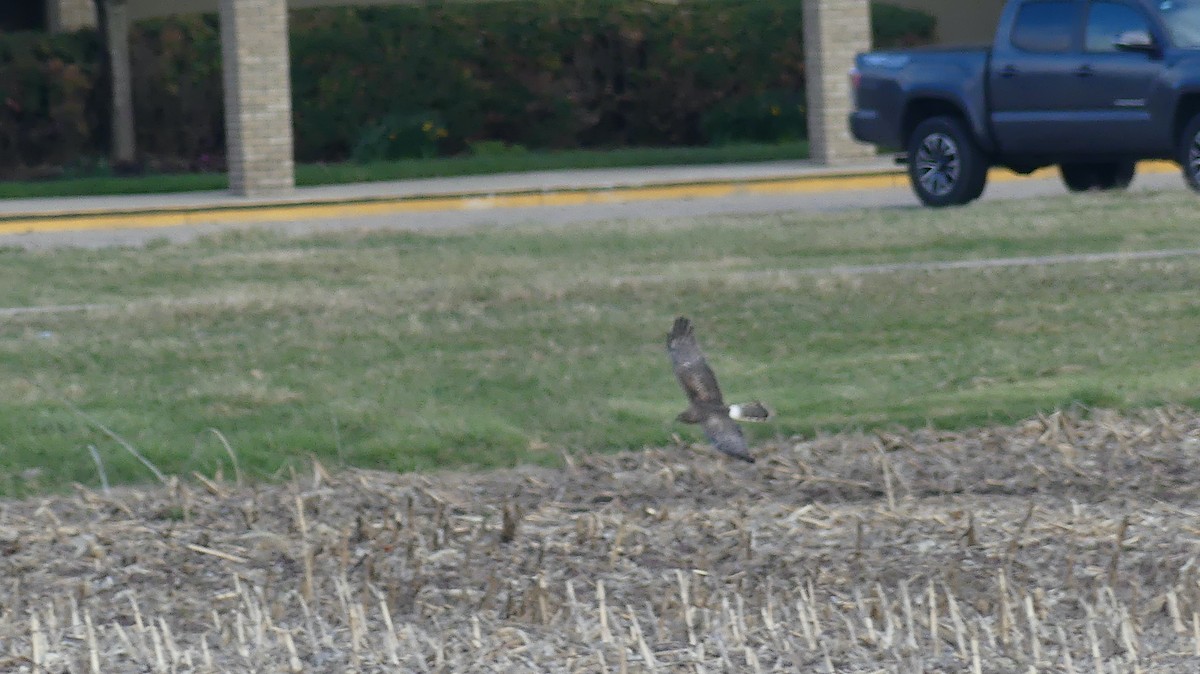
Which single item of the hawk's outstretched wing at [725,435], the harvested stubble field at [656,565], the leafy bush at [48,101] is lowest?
the harvested stubble field at [656,565]

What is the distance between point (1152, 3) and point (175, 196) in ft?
30.5

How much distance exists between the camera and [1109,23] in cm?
1571

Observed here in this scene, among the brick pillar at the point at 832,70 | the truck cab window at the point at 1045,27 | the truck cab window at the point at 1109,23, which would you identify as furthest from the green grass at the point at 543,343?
the brick pillar at the point at 832,70

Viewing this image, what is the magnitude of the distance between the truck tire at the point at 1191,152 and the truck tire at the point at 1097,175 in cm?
192

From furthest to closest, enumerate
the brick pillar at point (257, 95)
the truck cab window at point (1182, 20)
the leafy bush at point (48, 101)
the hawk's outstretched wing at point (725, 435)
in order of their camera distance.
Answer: the leafy bush at point (48, 101) < the brick pillar at point (257, 95) < the truck cab window at point (1182, 20) < the hawk's outstretched wing at point (725, 435)

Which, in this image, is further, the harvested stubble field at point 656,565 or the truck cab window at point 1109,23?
the truck cab window at point 1109,23

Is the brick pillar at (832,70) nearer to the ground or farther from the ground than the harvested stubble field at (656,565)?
farther from the ground

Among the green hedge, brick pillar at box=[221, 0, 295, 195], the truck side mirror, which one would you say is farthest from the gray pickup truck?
the green hedge

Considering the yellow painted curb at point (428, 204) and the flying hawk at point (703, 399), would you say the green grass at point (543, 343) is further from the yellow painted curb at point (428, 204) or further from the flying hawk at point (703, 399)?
the yellow painted curb at point (428, 204)

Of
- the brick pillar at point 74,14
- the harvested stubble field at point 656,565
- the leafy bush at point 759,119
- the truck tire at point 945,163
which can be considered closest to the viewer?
the harvested stubble field at point 656,565

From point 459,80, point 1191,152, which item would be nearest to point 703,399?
point 1191,152

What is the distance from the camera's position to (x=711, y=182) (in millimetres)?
19188

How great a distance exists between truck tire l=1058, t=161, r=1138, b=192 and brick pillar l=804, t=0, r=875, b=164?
3995mm

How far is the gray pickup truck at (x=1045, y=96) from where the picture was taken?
50.3 feet
